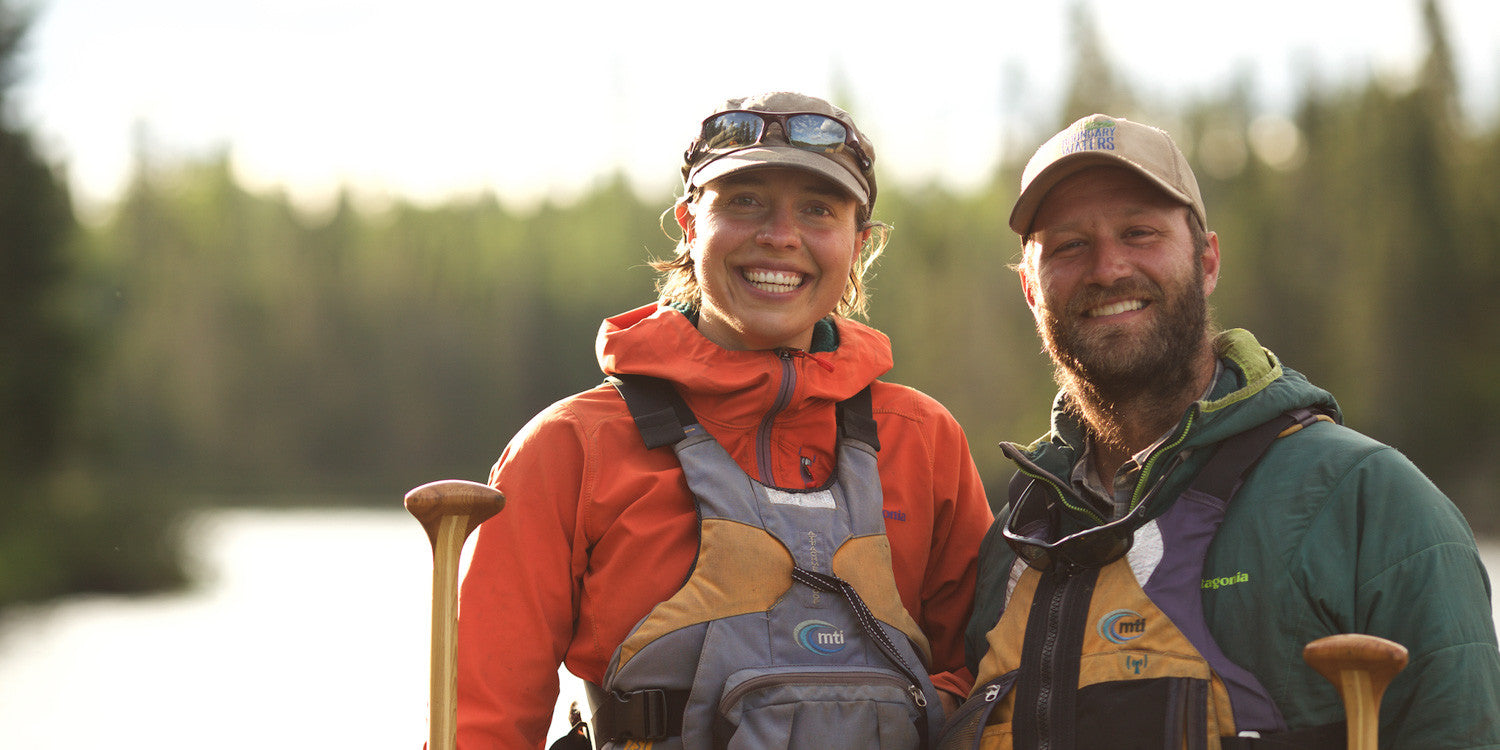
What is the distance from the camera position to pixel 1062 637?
9.14 feet

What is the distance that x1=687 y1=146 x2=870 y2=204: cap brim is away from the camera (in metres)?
3.07

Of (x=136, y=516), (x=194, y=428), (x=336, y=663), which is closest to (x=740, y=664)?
(x=336, y=663)

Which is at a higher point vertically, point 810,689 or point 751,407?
point 751,407

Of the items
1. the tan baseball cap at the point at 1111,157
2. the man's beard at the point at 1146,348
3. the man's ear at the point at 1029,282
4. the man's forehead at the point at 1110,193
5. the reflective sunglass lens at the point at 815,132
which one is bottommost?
the man's beard at the point at 1146,348

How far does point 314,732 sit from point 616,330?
37.1 feet

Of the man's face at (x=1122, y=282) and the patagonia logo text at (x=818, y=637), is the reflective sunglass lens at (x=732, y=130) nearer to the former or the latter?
the man's face at (x=1122, y=282)

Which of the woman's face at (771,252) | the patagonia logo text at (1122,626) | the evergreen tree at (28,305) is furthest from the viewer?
the evergreen tree at (28,305)

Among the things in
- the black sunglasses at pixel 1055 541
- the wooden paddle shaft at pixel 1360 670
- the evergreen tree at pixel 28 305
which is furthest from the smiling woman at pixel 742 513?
the evergreen tree at pixel 28 305

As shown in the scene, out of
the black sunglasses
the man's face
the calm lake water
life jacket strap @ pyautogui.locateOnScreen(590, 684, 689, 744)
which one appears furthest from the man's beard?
the calm lake water

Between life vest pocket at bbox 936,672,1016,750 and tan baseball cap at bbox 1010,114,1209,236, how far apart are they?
1.15 metres

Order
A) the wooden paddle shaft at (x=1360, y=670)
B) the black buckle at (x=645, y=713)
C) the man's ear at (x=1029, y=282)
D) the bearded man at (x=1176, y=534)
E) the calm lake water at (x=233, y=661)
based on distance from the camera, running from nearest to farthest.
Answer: the wooden paddle shaft at (x=1360, y=670), the bearded man at (x=1176, y=534), the black buckle at (x=645, y=713), the man's ear at (x=1029, y=282), the calm lake water at (x=233, y=661)

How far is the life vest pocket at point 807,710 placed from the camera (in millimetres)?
2748

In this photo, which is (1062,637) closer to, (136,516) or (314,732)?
(314,732)

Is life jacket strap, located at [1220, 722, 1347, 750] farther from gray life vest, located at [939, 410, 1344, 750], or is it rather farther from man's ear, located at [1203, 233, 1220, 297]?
man's ear, located at [1203, 233, 1220, 297]
